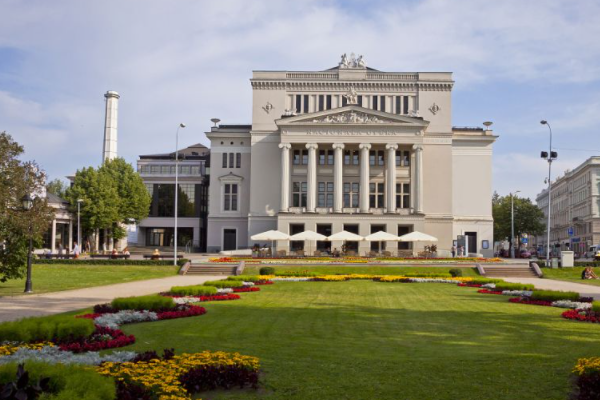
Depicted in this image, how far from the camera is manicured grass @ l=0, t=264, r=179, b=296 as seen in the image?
37062 mm

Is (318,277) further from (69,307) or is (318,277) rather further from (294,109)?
(294,109)

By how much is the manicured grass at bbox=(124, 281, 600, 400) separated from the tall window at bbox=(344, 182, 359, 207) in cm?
5392

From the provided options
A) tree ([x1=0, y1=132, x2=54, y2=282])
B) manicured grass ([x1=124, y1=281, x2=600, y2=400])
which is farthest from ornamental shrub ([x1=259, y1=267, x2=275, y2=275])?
manicured grass ([x1=124, y1=281, x2=600, y2=400])

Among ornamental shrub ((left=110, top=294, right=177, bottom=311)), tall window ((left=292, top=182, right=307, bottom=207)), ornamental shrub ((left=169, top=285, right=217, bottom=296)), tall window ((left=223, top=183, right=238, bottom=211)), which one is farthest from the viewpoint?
tall window ((left=223, top=183, right=238, bottom=211))

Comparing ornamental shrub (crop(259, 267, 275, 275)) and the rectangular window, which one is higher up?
the rectangular window

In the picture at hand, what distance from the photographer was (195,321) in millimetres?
17922

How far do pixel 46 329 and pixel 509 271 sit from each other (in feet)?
139

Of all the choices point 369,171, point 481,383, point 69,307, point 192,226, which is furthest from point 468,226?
point 481,383

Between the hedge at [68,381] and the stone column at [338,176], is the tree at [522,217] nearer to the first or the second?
the stone column at [338,176]

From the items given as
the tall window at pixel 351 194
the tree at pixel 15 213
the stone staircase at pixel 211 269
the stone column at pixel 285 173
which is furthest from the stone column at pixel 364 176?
the tree at pixel 15 213

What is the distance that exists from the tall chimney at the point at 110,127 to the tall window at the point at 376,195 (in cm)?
4868

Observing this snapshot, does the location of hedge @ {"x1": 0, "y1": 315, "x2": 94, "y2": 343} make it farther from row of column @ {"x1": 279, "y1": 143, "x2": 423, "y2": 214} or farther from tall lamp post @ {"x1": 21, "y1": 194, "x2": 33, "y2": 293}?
row of column @ {"x1": 279, "y1": 143, "x2": 423, "y2": 214}

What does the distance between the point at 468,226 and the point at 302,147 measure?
2656 cm

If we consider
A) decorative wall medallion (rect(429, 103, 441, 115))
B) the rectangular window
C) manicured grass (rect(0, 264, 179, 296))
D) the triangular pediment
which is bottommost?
manicured grass (rect(0, 264, 179, 296))
